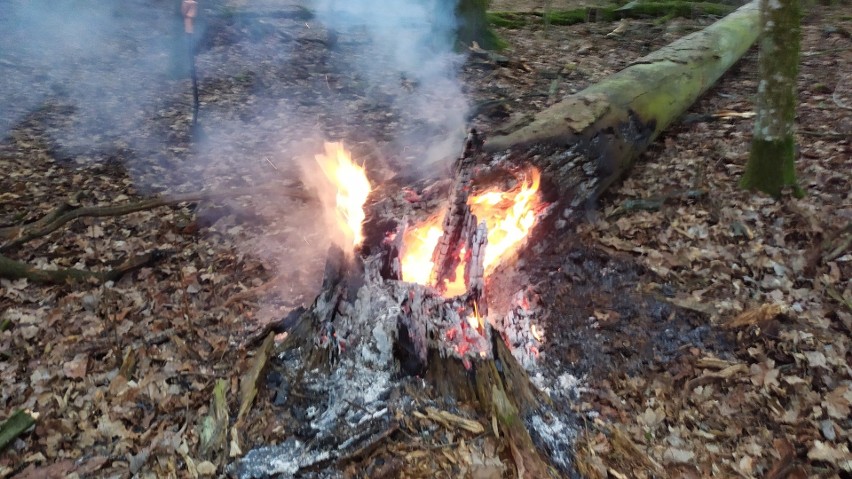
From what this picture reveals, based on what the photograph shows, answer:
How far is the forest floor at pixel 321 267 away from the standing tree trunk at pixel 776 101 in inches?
12.1

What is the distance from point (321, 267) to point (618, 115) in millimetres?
3873

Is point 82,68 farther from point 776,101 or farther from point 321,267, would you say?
point 776,101

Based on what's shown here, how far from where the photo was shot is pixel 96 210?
246 inches

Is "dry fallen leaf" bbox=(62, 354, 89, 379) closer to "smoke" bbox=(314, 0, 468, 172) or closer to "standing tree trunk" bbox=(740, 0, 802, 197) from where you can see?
"smoke" bbox=(314, 0, 468, 172)

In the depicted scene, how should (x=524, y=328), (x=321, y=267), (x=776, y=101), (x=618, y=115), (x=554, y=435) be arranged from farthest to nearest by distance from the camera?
(x=618, y=115)
(x=321, y=267)
(x=776, y=101)
(x=524, y=328)
(x=554, y=435)

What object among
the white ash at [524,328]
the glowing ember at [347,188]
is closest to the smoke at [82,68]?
the glowing ember at [347,188]

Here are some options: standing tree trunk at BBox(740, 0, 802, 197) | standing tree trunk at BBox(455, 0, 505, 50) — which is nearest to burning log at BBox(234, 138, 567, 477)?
standing tree trunk at BBox(740, 0, 802, 197)

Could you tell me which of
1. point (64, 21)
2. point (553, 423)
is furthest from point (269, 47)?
point (553, 423)

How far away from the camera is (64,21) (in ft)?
42.5

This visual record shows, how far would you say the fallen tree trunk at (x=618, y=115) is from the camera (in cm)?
561

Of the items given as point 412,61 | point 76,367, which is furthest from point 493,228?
point 412,61

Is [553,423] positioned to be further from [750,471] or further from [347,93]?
[347,93]

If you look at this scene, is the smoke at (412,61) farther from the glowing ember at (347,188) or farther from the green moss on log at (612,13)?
the green moss on log at (612,13)

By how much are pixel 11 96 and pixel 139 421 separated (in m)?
8.52
